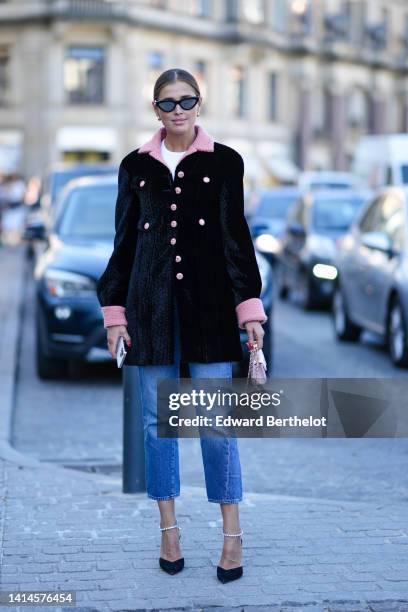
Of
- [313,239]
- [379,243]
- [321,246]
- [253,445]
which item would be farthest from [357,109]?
[253,445]

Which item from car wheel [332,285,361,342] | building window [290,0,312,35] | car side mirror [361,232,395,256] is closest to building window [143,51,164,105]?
building window [290,0,312,35]

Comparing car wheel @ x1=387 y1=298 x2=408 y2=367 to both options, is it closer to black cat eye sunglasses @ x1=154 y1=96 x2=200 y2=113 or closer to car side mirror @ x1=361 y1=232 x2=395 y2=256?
car side mirror @ x1=361 y1=232 x2=395 y2=256

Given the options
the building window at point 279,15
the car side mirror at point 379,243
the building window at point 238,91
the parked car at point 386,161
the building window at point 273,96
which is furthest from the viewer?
the building window at point 273,96

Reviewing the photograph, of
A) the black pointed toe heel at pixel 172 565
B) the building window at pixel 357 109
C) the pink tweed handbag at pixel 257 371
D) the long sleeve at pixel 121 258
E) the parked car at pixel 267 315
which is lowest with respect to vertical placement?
the building window at pixel 357 109

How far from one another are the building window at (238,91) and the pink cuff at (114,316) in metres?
47.7

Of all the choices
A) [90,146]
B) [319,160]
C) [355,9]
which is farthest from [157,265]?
[355,9]

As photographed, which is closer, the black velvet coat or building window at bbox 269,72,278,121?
the black velvet coat

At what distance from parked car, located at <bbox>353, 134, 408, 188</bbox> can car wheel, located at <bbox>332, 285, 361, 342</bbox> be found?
752 cm

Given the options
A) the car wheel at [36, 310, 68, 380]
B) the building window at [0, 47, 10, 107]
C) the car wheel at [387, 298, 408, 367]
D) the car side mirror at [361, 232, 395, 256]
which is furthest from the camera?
the building window at [0, 47, 10, 107]

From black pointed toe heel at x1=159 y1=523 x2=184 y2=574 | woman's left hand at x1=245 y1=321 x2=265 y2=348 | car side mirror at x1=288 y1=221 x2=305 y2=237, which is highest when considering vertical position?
woman's left hand at x1=245 y1=321 x2=265 y2=348

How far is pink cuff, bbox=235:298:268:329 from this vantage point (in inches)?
186

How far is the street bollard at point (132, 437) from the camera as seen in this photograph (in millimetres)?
6227

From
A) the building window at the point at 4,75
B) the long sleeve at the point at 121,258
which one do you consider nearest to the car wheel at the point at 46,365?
the long sleeve at the point at 121,258

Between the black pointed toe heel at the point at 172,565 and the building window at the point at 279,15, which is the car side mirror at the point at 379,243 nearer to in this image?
the black pointed toe heel at the point at 172,565
